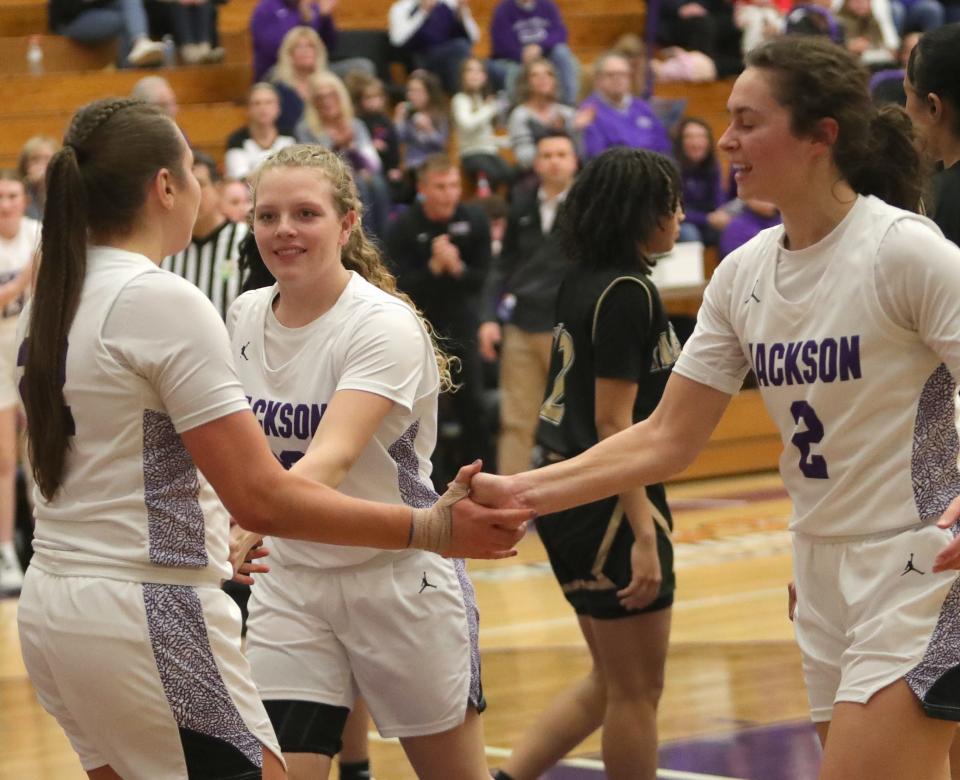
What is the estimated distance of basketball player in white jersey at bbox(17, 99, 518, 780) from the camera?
8.81ft

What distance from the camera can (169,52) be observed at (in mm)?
12320

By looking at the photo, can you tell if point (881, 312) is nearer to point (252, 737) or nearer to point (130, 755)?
point (252, 737)

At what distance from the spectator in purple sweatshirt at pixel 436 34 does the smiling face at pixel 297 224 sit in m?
8.70

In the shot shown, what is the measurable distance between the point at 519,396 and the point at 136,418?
6.44 meters

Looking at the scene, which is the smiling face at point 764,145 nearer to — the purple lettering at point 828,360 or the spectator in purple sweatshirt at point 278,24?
the purple lettering at point 828,360

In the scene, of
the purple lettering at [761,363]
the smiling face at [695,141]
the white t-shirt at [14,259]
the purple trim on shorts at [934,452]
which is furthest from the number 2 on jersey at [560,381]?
the smiling face at [695,141]

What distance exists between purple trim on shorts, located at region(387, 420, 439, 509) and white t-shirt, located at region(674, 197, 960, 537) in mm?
808

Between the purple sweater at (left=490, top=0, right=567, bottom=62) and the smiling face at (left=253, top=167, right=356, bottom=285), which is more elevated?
the smiling face at (left=253, top=167, right=356, bottom=285)

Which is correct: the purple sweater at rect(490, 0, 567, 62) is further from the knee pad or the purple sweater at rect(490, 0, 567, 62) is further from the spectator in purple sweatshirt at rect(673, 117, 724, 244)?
the knee pad

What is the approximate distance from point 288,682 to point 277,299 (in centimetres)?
84

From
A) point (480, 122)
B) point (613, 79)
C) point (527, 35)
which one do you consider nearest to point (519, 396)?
point (480, 122)

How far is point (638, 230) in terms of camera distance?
430cm

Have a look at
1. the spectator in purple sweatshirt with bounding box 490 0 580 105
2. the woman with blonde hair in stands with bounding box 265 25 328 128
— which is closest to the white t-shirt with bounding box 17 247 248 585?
the woman with blonde hair in stands with bounding box 265 25 328 128

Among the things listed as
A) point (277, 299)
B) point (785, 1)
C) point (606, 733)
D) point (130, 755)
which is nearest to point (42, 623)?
point (130, 755)
